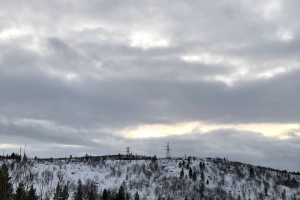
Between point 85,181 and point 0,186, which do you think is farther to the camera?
point 85,181

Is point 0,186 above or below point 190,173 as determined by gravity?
above

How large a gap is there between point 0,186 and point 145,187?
16742 cm

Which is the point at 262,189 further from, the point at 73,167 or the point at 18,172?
the point at 18,172

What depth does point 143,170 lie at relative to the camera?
643ft

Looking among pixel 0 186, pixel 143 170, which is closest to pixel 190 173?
pixel 143 170

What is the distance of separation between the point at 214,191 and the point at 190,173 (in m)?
16.2

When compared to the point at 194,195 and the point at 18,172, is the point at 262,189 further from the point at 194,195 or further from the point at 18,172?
the point at 18,172

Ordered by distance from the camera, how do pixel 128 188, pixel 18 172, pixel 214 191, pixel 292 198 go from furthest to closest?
pixel 292 198, pixel 214 191, pixel 128 188, pixel 18 172

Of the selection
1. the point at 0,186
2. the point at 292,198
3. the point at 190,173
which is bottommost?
the point at 292,198

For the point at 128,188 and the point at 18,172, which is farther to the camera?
the point at 128,188

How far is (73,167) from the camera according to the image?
Answer: 195125 mm

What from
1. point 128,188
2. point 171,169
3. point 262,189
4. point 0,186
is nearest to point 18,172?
point 0,186

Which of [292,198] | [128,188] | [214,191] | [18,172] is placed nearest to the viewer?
[18,172]

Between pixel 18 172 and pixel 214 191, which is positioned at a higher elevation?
pixel 18 172
